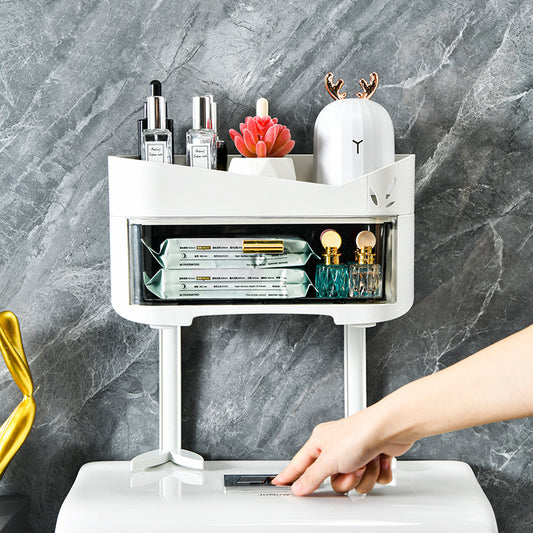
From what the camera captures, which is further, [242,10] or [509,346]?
[242,10]

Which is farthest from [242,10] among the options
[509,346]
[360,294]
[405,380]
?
[509,346]

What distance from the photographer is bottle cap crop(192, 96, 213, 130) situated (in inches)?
40.3

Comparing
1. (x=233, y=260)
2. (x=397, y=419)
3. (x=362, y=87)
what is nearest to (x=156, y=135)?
(x=233, y=260)

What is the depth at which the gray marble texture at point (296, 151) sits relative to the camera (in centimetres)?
112

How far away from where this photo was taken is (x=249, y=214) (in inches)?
38.7

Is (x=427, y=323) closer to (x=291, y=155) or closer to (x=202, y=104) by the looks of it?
(x=291, y=155)

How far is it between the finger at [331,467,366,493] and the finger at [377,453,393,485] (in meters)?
0.03

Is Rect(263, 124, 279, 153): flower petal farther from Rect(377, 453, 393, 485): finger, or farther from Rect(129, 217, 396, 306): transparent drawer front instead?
Rect(377, 453, 393, 485): finger

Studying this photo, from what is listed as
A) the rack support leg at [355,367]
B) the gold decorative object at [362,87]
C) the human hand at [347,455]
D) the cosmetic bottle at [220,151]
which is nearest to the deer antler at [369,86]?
the gold decorative object at [362,87]

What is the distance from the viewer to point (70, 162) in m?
1.13

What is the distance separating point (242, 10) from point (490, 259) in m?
0.56

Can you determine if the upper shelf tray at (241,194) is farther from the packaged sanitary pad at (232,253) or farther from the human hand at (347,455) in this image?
the human hand at (347,455)

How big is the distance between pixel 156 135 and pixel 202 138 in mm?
65

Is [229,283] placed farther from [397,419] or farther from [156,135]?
[397,419]
